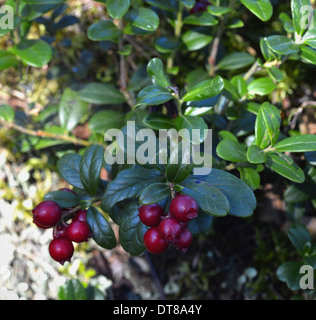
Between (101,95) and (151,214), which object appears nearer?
(151,214)

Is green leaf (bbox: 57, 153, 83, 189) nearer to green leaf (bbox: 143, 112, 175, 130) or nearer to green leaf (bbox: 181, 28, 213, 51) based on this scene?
green leaf (bbox: 143, 112, 175, 130)

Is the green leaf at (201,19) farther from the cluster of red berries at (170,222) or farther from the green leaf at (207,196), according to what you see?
the cluster of red berries at (170,222)

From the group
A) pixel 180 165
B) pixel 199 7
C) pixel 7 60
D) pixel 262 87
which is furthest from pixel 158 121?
pixel 7 60

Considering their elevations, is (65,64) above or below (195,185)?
below

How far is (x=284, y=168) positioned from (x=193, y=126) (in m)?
0.35

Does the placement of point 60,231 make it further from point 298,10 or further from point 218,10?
point 298,10

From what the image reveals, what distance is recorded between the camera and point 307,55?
1.36 m

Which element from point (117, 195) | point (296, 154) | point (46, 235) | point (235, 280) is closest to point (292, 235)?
point (296, 154)

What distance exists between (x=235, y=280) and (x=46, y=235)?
1.27 m

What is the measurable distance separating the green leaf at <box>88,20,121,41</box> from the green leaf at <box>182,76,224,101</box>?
2.01ft

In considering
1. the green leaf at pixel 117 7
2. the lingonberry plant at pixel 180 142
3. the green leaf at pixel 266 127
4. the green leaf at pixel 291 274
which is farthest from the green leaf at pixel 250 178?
the green leaf at pixel 117 7

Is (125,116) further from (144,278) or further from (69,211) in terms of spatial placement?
(144,278)

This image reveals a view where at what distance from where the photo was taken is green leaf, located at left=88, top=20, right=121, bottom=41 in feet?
5.25

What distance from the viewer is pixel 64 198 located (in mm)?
1314
